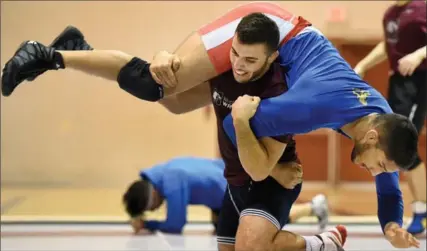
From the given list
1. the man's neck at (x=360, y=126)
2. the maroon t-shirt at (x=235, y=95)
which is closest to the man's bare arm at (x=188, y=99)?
the maroon t-shirt at (x=235, y=95)

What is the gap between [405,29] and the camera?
315 centimetres

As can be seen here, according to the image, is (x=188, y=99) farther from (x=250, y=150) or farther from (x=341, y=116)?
(x=341, y=116)

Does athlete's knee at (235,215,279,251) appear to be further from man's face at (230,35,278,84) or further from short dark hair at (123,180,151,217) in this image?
short dark hair at (123,180,151,217)

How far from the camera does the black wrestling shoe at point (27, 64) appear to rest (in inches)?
74.3

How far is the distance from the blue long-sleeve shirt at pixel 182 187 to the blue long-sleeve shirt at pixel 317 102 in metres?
1.24

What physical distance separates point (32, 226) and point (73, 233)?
31 centimetres

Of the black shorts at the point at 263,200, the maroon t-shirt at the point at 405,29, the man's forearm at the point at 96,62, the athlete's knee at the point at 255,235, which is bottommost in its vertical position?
the athlete's knee at the point at 255,235

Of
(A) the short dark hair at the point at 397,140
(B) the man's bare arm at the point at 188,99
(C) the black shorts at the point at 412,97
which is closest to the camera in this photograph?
(A) the short dark hair at the point at 397,140

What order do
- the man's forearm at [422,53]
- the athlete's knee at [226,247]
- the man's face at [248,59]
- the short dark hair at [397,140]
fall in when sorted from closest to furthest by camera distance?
the short dark hair at [397,140] → the man's face at [248,59] → the athlete's knee at [226,247] → the man's forearm at [422,53]

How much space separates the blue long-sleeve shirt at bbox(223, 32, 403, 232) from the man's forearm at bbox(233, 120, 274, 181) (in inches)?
1.0

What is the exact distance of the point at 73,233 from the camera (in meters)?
3.07

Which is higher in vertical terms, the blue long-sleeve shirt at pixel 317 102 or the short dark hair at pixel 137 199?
the blue long-sleeve shirt at pixel 317 102

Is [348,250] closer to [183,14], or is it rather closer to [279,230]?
[279,230]

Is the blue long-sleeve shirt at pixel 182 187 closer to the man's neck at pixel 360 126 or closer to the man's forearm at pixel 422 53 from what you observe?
the man's forearm at pixel 422 53
